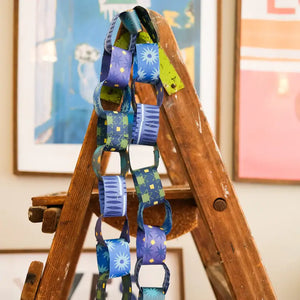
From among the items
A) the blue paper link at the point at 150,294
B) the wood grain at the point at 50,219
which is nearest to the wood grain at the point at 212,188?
the blue paper link at the point at 150,294

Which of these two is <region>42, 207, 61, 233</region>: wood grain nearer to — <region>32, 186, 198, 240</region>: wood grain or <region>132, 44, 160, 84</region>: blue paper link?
<region>32, 186, 198, 240</region>: wood grain

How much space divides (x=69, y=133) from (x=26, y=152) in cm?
16

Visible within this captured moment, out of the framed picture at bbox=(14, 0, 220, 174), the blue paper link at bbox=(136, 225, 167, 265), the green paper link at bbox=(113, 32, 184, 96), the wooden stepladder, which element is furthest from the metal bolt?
the framed picture at bbox=(14, 0, 220, 174)

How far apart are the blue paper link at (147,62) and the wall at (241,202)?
819 mm

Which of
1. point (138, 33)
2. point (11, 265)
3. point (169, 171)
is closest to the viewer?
point (138, 33)

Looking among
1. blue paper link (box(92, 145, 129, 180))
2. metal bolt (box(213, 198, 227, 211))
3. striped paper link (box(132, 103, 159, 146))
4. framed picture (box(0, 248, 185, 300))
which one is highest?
striped paper link (box(132, 103, 159, 146))

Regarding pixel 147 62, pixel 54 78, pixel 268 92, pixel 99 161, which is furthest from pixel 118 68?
pixel 268 92

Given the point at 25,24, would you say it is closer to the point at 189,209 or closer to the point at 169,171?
the point at 169,171

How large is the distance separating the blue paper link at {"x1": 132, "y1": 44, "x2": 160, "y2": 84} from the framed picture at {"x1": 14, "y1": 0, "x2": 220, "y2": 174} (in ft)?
2.51

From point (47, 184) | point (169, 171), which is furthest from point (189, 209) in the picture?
point (47, 184)

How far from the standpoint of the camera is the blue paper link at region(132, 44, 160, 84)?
2.33 ft

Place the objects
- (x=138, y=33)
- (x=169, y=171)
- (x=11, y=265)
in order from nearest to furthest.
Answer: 1. (x=138, y=33)
2. (x=169, y=171)
3. (x=11, y=265)

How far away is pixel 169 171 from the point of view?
1.16m

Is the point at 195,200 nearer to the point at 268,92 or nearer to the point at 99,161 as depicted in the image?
the point at 99,161
